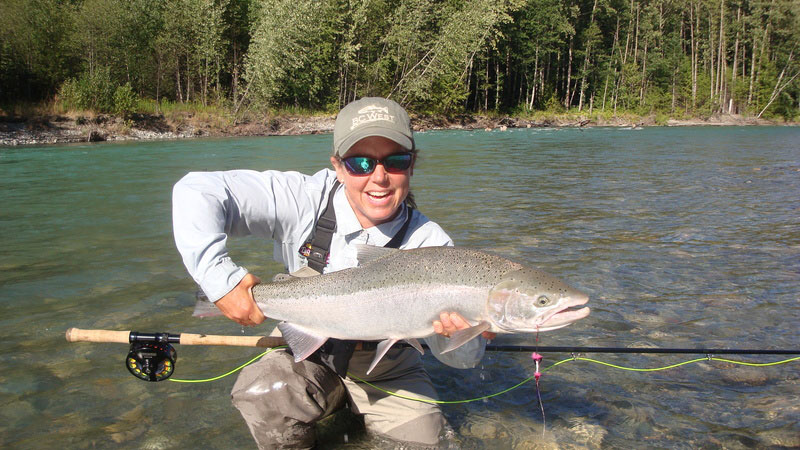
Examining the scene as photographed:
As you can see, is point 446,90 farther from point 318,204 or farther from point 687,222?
point 318,204

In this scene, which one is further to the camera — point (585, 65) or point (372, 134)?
point (585, 65)

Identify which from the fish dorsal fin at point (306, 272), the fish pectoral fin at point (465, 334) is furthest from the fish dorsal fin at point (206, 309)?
the fish pectoral fin at point (465, 334)

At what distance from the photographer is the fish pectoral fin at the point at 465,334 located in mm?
2627

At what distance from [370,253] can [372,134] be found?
24.5 inches

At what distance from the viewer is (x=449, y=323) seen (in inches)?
109

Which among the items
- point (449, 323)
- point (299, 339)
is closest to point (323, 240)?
point (299, 339)

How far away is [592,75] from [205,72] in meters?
39.5

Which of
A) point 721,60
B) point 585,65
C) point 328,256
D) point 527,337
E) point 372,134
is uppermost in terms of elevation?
point 721,60

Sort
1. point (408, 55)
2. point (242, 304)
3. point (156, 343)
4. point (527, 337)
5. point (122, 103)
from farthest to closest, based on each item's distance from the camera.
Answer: point (408, 55), point (122, 103), point (527, 337), point (156, 343), point (242, 304)

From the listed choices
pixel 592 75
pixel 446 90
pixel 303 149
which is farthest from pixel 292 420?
pixel 592 75

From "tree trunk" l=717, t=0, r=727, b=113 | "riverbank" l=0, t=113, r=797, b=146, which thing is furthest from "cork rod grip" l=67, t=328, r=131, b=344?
"tree trunk" l=717, t=0, r=727, b=113

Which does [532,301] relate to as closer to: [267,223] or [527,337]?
[267,223]

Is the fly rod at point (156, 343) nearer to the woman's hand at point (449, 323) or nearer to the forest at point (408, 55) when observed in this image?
the woman's hand at point (449, 323)

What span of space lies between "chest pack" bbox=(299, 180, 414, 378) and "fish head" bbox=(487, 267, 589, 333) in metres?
0.83
